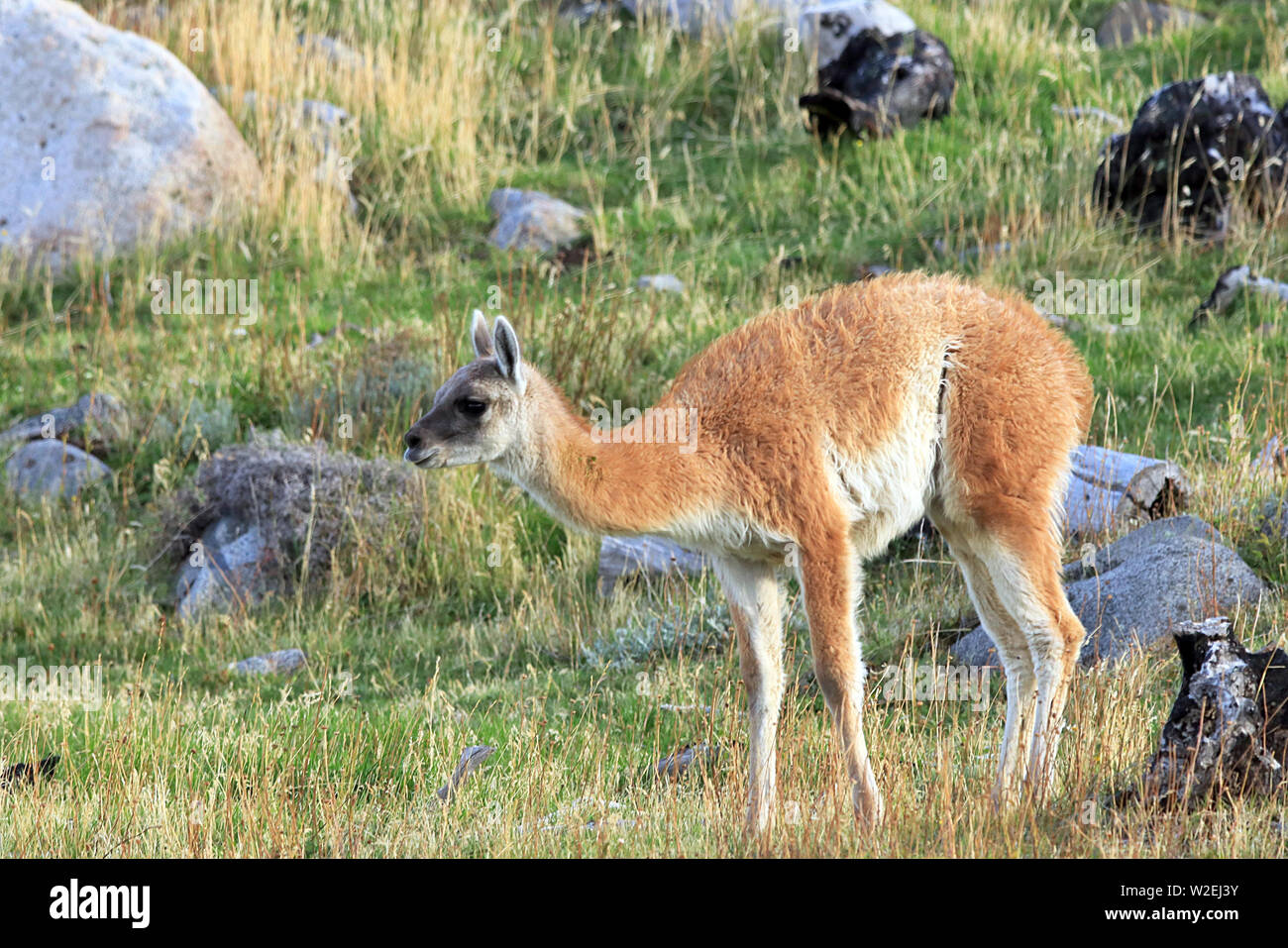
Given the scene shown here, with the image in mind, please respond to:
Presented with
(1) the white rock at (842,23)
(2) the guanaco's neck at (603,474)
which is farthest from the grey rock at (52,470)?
(1) the white rock at (842,23)

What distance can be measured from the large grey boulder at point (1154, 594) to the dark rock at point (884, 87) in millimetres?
6643

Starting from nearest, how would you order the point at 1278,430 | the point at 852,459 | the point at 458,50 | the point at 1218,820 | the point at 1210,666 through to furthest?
the point at 1218,820 < the point at 1210,666 < the point at 852,459 < the point at 1278,430 < the point at 458,50

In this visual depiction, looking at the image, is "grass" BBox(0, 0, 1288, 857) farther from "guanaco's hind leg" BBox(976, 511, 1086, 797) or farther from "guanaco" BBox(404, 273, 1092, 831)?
"guanaco" BBox(404, 273, 1092, 831)

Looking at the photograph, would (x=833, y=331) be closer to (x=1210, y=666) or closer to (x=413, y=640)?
(x=1210, y=666)

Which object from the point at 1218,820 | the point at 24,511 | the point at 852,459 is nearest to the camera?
the point at 1218,820

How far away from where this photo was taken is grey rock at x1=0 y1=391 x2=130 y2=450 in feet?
35.3

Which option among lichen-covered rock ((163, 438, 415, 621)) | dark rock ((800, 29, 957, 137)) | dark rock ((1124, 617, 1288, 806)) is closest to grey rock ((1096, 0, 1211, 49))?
dark rock ((800, 29, 957, 137))

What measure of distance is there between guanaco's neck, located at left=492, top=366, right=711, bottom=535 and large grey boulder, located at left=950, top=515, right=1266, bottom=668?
7.14 ft

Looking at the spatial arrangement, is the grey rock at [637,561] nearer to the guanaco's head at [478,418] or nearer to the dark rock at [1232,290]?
the guanaco's head at [478,418]

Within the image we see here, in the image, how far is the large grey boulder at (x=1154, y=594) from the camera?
7094 mm

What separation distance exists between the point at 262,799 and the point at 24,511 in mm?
5445

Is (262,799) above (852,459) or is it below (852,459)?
below

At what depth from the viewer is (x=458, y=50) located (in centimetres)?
1483

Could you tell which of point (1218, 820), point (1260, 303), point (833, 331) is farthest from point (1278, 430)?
point (1218, 820)
